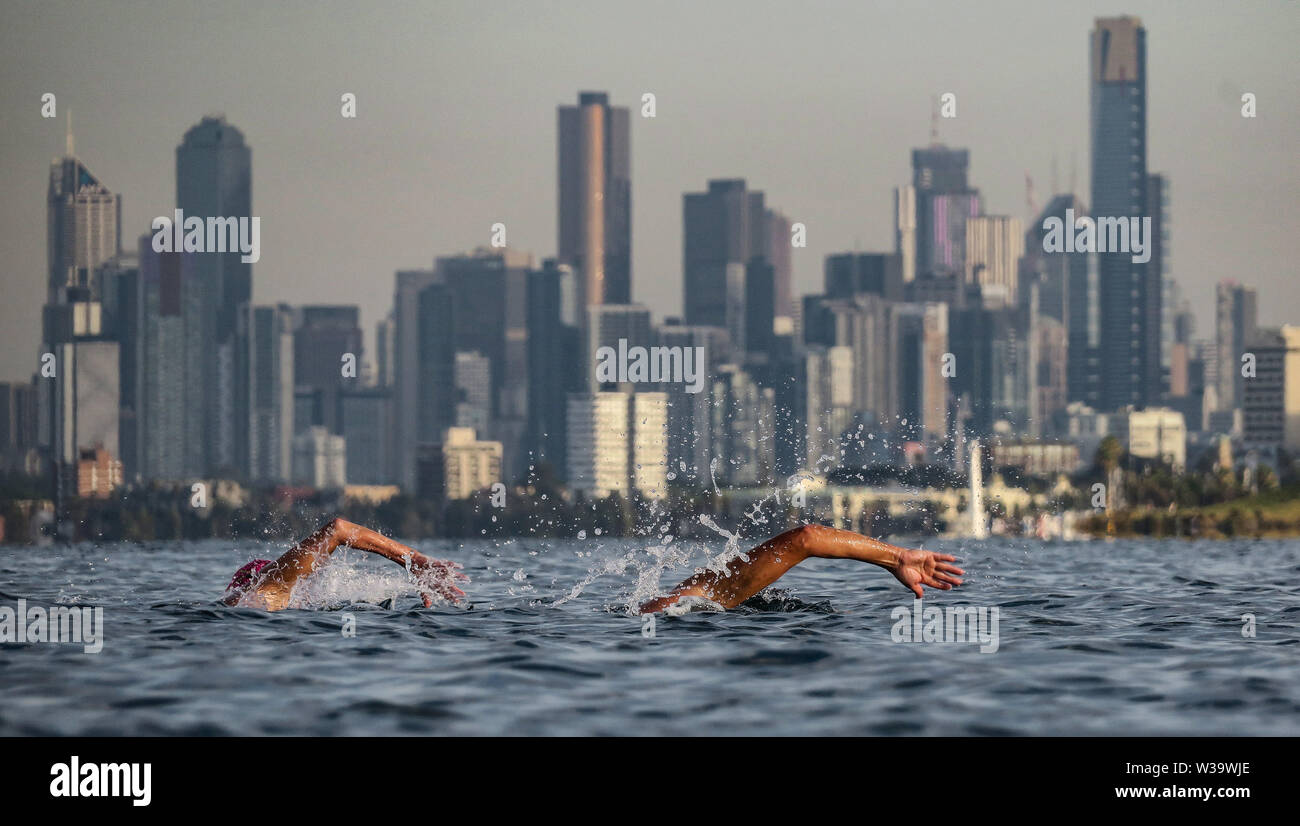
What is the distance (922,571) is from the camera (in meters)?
24.3

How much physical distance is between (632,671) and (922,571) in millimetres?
3971

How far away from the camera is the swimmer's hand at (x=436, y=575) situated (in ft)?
88.9

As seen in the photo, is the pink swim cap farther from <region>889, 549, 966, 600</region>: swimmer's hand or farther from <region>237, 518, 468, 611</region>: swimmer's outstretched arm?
<region>889, 549, 966, 600</region>: swimmer's hand

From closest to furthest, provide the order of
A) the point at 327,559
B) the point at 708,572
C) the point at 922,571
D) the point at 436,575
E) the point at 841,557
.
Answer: the point at 841,557, the point at 922,571, the point at 436,575, the point at 327,559, the point at 708,572

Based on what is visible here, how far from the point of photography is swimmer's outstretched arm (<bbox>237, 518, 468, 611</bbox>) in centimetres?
2652

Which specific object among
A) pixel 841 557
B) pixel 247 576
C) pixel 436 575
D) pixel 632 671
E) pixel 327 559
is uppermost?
pixel 841 557

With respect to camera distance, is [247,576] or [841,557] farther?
[247,576]

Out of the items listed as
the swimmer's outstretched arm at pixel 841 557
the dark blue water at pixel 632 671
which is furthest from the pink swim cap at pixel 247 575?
the swimmer's outstretched arm at pixel 841 557

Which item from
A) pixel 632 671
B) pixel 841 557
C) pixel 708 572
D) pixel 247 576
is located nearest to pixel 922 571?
pixel 841 557

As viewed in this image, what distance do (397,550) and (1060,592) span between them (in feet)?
53.7

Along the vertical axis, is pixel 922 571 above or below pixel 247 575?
above

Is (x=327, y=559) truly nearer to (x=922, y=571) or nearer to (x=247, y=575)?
(x=247, y=575)
